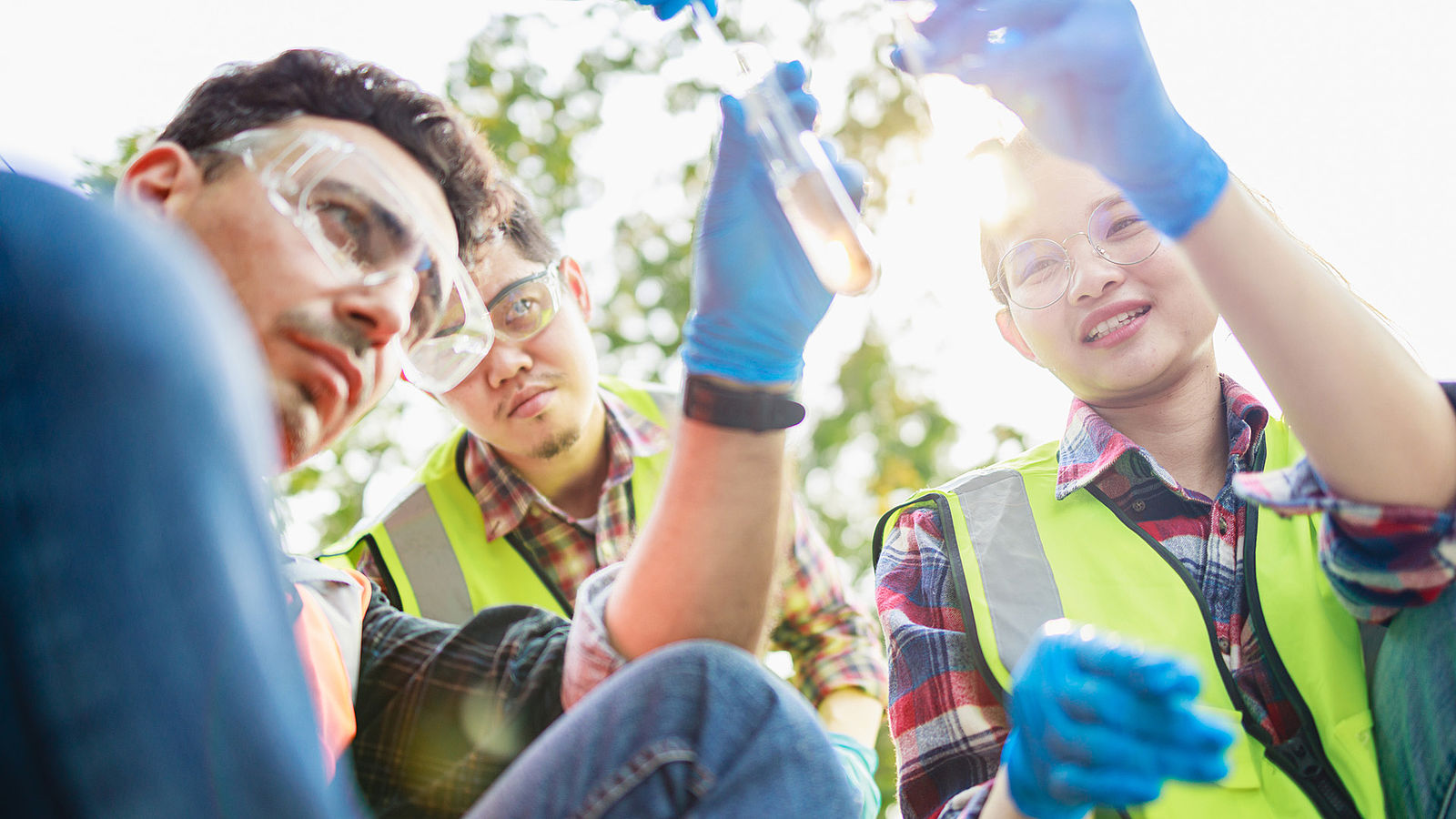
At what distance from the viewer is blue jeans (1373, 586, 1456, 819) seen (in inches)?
46.6

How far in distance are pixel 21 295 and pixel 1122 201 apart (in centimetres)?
156

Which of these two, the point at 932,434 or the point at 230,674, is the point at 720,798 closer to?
the point at 230,674

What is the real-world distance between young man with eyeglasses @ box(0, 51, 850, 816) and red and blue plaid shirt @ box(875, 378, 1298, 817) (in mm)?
388

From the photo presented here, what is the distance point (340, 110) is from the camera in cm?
151

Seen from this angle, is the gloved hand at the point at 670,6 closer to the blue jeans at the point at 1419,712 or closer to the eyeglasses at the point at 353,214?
the eyeglasses at the point at 353,214

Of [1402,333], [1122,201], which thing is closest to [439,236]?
[1122,201]

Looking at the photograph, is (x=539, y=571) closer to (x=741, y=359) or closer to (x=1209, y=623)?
(x=741, y=359)

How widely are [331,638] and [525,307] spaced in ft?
3.94

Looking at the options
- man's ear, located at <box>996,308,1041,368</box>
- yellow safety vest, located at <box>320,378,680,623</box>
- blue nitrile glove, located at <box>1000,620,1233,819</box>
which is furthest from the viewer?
yellow safety vest, located at <box>320,378,680,623</box>

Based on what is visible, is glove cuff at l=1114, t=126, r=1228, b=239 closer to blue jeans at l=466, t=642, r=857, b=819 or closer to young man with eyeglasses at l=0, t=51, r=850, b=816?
young man with eyeglasses at l=0, t=51, r=850, b=816

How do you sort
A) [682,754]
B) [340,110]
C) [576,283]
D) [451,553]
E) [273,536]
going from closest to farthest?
[273,536] → [682,754] → [340,110] → [451,553] → [576,283]

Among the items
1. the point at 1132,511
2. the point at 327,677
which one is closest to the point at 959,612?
the point at 1132,511

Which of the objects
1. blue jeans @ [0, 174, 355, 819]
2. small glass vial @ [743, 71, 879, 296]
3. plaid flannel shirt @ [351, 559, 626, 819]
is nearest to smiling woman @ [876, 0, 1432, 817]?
small glass vial @ [743, 71, 879, 296]

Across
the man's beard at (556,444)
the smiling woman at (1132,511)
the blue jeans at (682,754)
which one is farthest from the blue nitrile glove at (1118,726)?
the man's beard at (556,444)
